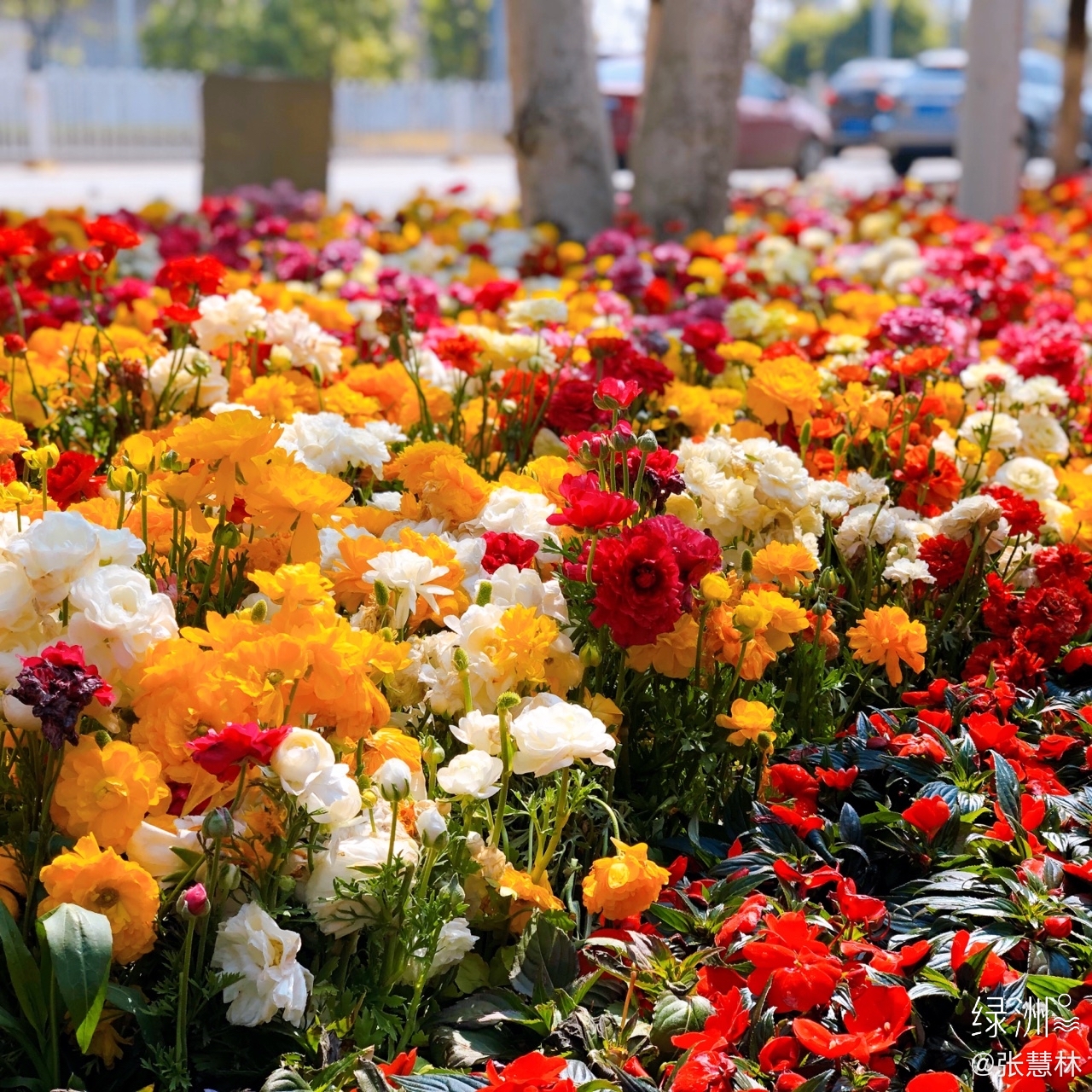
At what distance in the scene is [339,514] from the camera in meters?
2.16

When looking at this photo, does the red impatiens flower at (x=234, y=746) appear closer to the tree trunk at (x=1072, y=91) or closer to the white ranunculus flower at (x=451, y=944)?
the white ranunculus flower at (x=451, y=944)

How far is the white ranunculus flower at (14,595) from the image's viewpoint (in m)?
1.56

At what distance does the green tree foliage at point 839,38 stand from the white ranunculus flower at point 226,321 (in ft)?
162

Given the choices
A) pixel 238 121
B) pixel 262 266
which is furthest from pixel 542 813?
pixel 238 121

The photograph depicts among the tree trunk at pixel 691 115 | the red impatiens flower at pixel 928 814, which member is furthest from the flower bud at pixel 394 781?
the tree trunk at pixel 691 115

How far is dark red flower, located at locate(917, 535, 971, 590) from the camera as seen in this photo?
233 cm

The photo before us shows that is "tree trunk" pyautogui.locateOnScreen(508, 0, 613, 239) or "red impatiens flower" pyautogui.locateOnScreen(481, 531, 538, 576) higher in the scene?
"tree trunk" pyautogui.locateOnScreen(508, 0, 613, 239)

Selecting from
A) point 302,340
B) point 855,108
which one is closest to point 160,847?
point 302,340

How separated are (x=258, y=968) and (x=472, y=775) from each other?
1.04ft

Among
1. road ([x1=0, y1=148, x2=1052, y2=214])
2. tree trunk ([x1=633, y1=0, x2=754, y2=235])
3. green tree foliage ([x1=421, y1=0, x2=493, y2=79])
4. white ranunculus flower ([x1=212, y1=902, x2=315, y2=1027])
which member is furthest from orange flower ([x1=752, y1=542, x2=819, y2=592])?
green tree foliage ([x1=421, y1=0, x2=493, y2=79])

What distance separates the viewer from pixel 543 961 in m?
1.61

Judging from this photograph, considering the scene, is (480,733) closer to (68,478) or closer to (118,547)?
(118,547)

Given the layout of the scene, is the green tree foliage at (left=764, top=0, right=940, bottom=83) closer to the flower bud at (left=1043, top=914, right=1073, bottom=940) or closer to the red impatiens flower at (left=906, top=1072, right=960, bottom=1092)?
the flower bud at (left=1043, top=914, right=1073, bottom=940)

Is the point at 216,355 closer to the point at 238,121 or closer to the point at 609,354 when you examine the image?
the point at 609,354
